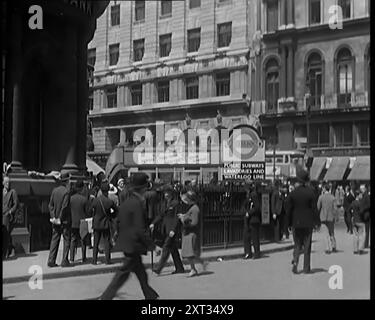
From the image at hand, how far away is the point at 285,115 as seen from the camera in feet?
21.3

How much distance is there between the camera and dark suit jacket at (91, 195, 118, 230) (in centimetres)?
975

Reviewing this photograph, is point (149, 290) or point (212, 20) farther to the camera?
point (212, 20)

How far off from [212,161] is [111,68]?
1.50 metres

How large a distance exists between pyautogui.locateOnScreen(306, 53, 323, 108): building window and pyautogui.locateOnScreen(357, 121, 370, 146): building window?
48cm

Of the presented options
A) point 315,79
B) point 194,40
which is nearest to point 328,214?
point 315,79

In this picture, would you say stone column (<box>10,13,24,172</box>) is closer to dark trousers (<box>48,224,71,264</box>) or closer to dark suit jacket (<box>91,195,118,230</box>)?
dark trousers (<box>48,224,71,264</box>)

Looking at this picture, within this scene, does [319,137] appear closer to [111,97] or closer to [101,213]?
[111,97]

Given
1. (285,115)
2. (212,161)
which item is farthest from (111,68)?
(285,115)

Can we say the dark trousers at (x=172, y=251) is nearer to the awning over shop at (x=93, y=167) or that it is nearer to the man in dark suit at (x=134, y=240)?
the awning over shop at (x=93, y=167)

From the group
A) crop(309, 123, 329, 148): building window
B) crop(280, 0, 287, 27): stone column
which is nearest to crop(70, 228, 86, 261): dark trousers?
crop(309, 123, 329, 148): building window

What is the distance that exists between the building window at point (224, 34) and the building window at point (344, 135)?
4.99ft

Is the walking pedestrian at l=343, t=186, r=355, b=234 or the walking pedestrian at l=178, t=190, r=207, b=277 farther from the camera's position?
the walking pedestrian at l=178, t=190, r=207, b=277
